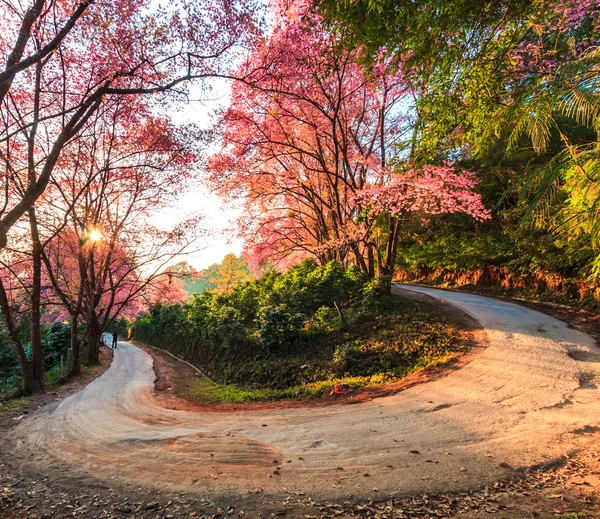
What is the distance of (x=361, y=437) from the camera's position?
3.79m

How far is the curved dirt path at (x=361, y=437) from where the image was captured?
2.96m

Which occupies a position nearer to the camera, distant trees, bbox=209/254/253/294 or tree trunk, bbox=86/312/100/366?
tree trunk, bbox=86/312/100/366

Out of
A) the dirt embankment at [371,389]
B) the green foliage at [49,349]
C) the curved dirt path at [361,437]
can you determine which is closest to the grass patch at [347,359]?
the dirt embankment at [371,389]

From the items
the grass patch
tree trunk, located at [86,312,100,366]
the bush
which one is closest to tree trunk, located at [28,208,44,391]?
the grass patch

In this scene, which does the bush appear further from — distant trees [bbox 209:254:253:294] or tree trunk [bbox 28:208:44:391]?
distant trees [bbox 209:254:253:294]

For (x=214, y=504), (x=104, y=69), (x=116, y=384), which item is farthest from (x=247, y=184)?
(x=214, y=504)

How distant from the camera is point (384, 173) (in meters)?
9.77

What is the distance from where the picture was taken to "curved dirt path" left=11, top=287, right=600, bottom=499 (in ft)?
9.70

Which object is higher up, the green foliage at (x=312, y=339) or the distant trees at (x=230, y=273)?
the distant trees at (x=230, y=273)

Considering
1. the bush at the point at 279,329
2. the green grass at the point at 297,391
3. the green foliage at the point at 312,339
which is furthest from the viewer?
the bush at the point at 279,329

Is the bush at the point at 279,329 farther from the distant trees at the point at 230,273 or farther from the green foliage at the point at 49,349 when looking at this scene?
the distant trees at the point at 230,273

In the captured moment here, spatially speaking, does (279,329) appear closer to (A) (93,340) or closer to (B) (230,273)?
(A) (93,340)

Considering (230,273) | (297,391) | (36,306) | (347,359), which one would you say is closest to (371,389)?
(347,359)

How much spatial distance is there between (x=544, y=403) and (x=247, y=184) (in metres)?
9.96
